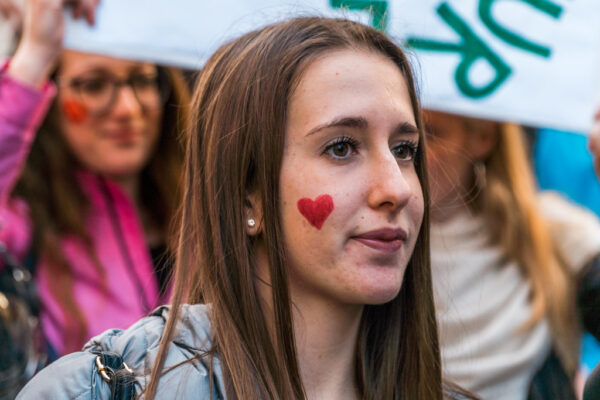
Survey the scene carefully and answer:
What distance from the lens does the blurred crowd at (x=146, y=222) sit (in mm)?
2627

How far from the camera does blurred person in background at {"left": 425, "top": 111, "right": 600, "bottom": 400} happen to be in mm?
2846

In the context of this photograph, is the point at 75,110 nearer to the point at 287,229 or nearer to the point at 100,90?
the point at 100,90

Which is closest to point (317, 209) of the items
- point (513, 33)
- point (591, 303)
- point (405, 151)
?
point (405, 151)

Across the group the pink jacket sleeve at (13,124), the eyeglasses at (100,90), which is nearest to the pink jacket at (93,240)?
the pink jacket sleeve at (13,124)

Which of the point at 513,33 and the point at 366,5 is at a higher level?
the point at 366,5

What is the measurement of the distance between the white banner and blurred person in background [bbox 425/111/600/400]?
1.11 ft

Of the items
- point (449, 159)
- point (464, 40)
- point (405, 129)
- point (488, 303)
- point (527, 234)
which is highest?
point (464, 40)

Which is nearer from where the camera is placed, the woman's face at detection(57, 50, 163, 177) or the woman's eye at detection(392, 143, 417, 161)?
the woman's eye at detection(392, 143, 417, 161)

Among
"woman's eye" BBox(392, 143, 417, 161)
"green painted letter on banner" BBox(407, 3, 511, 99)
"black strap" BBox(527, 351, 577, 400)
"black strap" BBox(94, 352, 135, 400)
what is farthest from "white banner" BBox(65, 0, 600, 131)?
"black strap" BBox(94, 352, 135, 400)

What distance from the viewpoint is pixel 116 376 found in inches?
64.9

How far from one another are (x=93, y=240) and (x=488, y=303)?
4.44 ft

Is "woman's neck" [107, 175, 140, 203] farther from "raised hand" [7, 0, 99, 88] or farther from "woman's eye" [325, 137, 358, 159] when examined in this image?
"woman's eye" [325, 137, 358, 159]

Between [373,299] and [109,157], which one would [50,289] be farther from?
[373,299]

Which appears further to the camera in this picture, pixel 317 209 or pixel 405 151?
pixel 405 151
